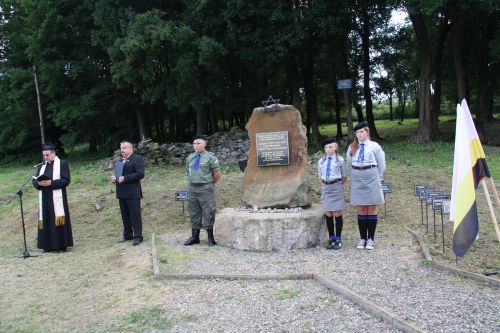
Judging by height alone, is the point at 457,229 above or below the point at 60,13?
below

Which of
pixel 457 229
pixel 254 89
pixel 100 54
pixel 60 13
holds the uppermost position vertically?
pixel 60 13

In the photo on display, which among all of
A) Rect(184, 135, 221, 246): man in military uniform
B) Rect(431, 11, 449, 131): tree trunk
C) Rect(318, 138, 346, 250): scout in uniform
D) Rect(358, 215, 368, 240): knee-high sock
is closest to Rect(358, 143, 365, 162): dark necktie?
Rect(318, 138, 346, 250): scout in uniform

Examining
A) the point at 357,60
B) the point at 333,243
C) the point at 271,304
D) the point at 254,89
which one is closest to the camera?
the point at 271,304

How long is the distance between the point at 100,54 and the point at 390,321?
79.9ft

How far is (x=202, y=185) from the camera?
7461 millimetres

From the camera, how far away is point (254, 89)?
974 inches

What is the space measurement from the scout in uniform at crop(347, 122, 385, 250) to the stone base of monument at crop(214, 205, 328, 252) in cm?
78

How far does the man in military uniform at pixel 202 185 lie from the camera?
7.43 metres

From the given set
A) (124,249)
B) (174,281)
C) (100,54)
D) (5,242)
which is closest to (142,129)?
(100,54)

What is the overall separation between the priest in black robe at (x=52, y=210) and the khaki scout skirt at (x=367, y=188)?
15.4 feet

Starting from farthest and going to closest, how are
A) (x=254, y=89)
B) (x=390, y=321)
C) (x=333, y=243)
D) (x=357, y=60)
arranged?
1. (x=357, y=60)
2. (x=254, y=89)
3. (x=333, y=243)
4. (x=390, y=321)

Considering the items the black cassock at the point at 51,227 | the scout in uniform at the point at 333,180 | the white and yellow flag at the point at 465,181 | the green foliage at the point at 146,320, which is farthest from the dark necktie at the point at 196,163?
the white and yellow flag at the point at 465,181

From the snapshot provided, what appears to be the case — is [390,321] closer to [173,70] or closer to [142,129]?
[173,70]

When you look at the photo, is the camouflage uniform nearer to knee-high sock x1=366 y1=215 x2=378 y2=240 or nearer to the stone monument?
the stone monument
